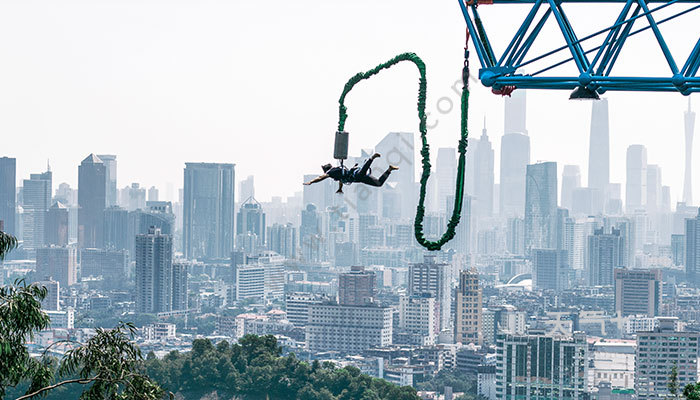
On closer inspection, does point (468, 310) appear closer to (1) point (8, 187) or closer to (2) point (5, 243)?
(2) point (5, 243)

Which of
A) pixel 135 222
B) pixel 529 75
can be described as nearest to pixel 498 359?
Result: pixel 529 75

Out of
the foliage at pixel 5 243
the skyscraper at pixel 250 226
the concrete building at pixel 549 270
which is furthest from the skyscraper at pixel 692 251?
the foliage at pixel 5 243

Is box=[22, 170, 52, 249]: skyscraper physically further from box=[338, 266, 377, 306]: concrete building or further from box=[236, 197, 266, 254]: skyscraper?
box=[338, 266, 377, 306]: concrete building

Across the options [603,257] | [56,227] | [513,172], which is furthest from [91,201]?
[603,257]

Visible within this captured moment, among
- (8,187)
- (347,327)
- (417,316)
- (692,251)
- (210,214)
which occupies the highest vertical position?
(8,187)

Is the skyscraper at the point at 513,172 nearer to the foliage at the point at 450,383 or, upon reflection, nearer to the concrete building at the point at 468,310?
the concrete building at the point at 468,310

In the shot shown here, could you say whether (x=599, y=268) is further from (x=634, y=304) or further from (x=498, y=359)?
(x=498, y=359)
